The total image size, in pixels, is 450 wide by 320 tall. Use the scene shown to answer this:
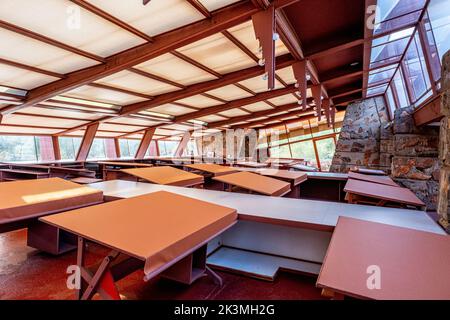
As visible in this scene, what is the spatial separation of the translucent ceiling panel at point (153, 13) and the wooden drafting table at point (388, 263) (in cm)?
392

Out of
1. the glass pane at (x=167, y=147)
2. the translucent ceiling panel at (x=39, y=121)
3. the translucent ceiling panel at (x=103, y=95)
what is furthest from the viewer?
the glass pane at (x=167, y=147)

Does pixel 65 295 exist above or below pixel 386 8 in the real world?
below

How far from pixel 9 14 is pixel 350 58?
757 cm

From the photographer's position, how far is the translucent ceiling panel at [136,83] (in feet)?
21.0

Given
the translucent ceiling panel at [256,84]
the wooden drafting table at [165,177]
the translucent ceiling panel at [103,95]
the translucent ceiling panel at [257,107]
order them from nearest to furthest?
the wooden drafting table at [165,177] → the translucent ceiling panel at [103,95] → the translucent ceiling panel at [256,84] → the translucent ceiling panel at [257,107]

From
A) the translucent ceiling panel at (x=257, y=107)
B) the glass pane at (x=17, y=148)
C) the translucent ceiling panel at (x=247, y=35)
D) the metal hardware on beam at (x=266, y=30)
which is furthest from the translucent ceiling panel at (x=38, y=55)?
the translucent ceiling panel at (x=257, y=107)

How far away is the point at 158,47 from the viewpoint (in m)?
4.72

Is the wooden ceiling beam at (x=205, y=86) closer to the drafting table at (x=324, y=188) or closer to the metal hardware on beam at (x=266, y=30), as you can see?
the metal hardware on beam at (x=266, y=30)

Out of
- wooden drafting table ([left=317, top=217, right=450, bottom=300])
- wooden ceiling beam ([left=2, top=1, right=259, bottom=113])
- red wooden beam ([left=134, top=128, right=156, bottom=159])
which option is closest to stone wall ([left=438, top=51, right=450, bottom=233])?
wooden drafting table ([left=317, top=217, right=450, bottom=300])

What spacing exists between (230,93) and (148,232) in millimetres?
8290

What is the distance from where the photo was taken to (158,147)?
15.8 metres
